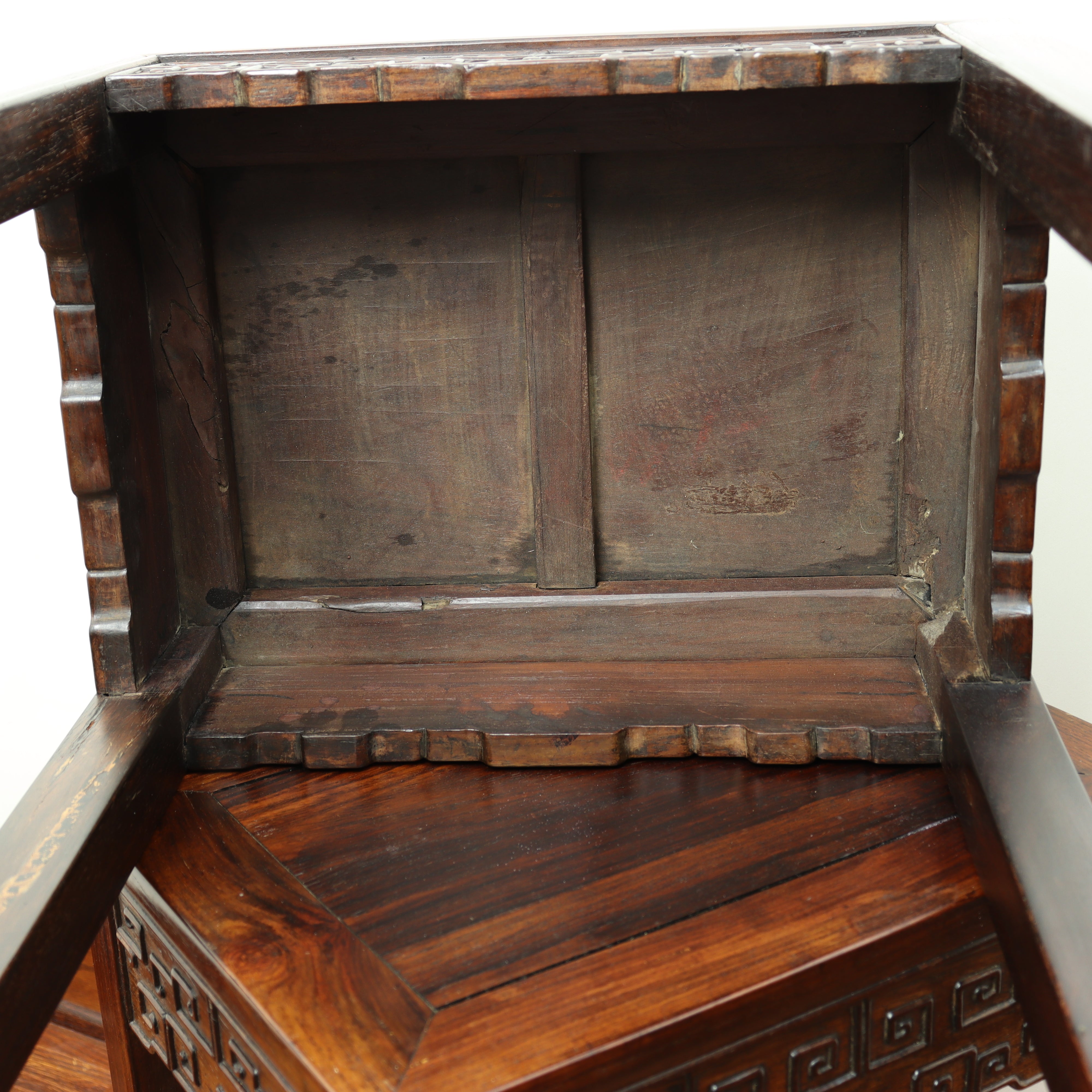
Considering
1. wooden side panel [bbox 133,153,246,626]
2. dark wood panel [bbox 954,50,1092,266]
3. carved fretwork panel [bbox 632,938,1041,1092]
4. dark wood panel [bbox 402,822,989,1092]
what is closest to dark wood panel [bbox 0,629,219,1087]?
wooden side panel [bbox 133,153,246,626]

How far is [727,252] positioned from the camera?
1.08 meters

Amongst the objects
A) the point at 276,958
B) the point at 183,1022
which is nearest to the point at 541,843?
the point at 276,958

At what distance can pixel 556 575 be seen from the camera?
116cm

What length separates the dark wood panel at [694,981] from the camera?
742mm

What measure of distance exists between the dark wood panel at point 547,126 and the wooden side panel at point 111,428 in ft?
0.35

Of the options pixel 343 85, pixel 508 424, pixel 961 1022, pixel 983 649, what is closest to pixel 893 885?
pixel 961 1022

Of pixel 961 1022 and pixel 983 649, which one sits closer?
pixel 961 1022

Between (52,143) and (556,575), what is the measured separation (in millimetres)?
583

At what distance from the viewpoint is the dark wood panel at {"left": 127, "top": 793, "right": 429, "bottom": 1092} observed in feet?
2.48

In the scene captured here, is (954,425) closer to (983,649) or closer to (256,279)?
(983,649)

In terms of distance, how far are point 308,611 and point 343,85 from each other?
515 millimetres

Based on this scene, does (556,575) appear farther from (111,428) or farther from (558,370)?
(111,428)

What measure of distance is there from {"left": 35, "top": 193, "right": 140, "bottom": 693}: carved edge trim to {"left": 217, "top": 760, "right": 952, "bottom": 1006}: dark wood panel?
18cm

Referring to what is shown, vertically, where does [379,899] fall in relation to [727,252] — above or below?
below
